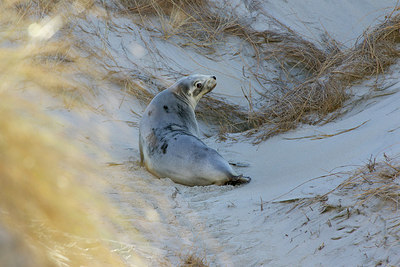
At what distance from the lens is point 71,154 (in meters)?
4.99

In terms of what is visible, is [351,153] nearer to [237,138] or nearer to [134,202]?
[134,202]

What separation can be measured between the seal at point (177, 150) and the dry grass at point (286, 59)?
3.52 feet

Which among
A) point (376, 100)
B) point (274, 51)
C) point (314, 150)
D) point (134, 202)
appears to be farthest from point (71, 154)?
point (274, 51)

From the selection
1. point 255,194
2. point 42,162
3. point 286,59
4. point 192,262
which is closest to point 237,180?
point 255,194

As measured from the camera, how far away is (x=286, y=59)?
320 inches

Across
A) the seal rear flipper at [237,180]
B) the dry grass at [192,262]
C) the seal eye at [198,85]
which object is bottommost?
the seal rear flipper at [237,180]

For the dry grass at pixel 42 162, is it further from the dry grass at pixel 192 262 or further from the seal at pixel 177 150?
the seal at pixel 177 150

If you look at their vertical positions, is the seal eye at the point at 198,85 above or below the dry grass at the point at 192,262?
below

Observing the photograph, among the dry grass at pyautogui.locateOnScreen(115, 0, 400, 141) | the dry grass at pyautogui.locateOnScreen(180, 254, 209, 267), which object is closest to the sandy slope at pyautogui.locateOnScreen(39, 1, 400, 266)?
the dry grass at pyautogui.locateOnScreen(180, 254, 209, 267)

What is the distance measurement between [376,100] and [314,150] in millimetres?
1065

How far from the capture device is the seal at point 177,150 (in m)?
4.57

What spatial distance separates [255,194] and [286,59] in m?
4.55

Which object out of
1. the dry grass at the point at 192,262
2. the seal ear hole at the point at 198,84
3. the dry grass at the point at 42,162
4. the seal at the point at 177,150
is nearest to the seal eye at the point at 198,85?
the seal ear hole at the point at 198,84

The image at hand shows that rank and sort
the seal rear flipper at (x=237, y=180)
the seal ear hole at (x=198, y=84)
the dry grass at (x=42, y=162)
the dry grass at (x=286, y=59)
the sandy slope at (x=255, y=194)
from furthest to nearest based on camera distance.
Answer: the seal ear hole at (x=198, y=84) < the dry grass at (x=286, y=59) < the seal rear flipper at (x=237, y=180) < the sandy slope at (x=255, y=194) < the dry grass at (x=42, y=162)
